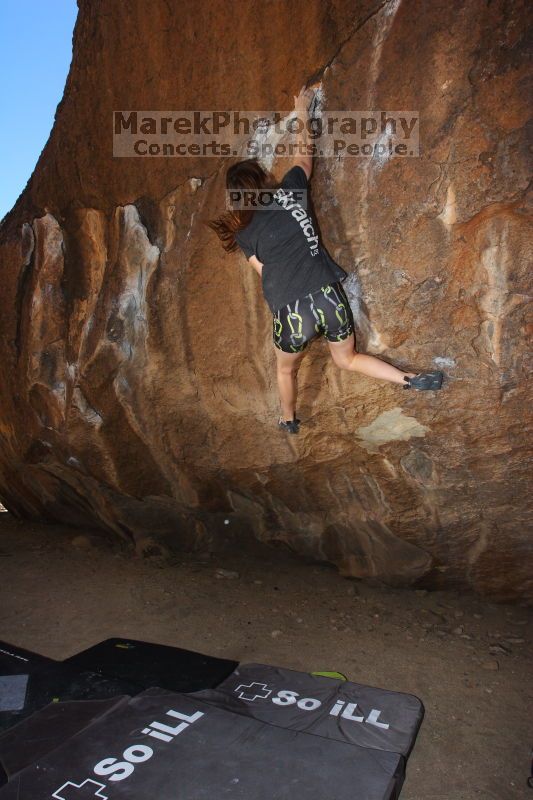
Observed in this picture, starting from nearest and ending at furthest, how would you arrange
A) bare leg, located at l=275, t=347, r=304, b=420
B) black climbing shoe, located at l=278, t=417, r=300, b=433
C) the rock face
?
the rock face → bare leg, located at l=275, t=347, r=304, b=420 → black climbing shoe, located at l=278, t=417, r=300, b=433

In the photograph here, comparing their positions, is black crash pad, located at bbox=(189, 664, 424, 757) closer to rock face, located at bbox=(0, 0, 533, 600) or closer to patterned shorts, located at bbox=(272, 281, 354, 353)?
rock face, located at bbox=(0, 0, 533, 600)

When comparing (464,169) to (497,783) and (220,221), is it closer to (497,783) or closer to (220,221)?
(220,221)

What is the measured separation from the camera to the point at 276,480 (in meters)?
3.49

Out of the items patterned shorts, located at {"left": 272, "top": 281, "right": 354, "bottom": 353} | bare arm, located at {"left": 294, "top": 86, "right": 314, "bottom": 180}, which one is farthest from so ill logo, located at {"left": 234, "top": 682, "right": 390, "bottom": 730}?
bare arm, located at {"left": 294, "top": 86, "right": 314, "bottom": 180}

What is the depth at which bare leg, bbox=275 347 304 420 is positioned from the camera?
291 cm

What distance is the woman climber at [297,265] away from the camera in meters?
2.66

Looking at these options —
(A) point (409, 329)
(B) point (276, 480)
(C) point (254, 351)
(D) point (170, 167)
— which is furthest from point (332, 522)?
(D) point (170, 167)

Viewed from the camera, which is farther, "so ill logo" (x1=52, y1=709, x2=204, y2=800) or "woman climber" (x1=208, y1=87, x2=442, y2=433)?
"woman climber" (x1=208, y1=87, x2=442, y2=433)

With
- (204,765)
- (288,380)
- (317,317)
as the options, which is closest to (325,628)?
(204,765)

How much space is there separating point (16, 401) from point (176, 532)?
1336mm

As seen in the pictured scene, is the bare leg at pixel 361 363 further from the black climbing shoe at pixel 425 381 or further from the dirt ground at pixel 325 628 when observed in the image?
the dirt ground at pixel 325 628

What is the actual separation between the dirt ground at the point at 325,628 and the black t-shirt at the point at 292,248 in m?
1.66

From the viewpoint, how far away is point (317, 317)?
270cm

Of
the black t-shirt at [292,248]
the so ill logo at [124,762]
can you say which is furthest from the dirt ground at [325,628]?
the black t-shirt at [292,248]
